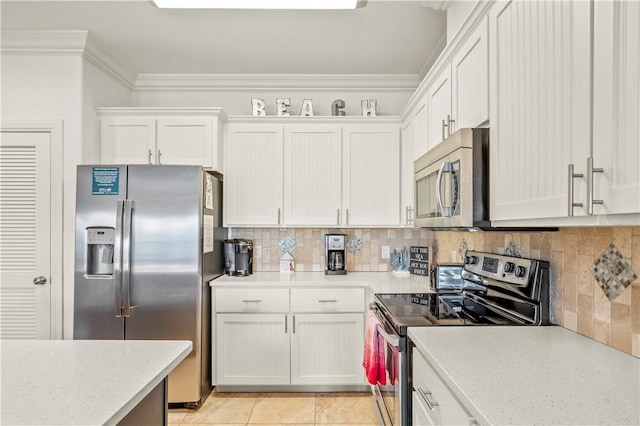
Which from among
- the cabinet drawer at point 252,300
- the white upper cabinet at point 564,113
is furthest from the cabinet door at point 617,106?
the cabinet drawer at point 252,300

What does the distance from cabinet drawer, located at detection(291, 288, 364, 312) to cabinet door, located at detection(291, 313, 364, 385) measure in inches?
2.0

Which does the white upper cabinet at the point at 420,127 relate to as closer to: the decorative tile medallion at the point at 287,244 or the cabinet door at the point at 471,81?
the cabinet door at the point at 471,81

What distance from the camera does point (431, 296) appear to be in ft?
7.43

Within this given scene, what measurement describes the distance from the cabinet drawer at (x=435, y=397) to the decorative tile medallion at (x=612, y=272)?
0.66 metres

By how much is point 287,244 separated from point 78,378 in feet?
8.08

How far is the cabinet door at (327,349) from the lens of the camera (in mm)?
2842

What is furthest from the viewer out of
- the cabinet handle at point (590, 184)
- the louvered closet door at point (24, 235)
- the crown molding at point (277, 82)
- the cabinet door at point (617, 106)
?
the crown molding at point (277, 82)

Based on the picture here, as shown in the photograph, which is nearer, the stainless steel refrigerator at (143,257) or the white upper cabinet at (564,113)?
the white upper cabinet at (564,113)

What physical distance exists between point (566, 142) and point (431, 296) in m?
1.42

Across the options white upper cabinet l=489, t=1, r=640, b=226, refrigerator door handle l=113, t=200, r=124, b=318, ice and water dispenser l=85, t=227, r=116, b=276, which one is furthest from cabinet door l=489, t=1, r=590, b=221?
ice and water dispenser l=85, t=227, r=116, b=276

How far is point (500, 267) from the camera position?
182 cm

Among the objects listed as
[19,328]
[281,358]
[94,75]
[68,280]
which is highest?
[94,75]

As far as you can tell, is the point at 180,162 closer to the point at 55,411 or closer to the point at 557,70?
the point at 55,411

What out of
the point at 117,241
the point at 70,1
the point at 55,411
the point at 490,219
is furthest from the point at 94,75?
the point at 490,219
